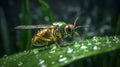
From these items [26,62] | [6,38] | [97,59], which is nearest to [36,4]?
[6,38]

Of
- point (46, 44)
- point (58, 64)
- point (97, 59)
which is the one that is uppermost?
point (58, 64)

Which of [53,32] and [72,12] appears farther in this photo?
[72,12]

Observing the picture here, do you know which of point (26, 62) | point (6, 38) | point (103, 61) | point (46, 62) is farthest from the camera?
point (6, 38)

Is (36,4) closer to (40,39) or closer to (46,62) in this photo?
(40,39)

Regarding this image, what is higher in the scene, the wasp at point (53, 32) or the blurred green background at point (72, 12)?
the wasp at point (53, 32)

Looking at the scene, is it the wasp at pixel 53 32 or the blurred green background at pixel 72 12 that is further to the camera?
the blurred green background at pixel 72 12

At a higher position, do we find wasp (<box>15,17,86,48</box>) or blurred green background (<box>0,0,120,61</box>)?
wasp (<box>15,17,86,48</box>)

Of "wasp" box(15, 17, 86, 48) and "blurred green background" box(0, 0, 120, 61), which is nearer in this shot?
"wasp" box(15, 17, 86, 48)

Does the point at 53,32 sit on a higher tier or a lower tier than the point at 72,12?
higher
